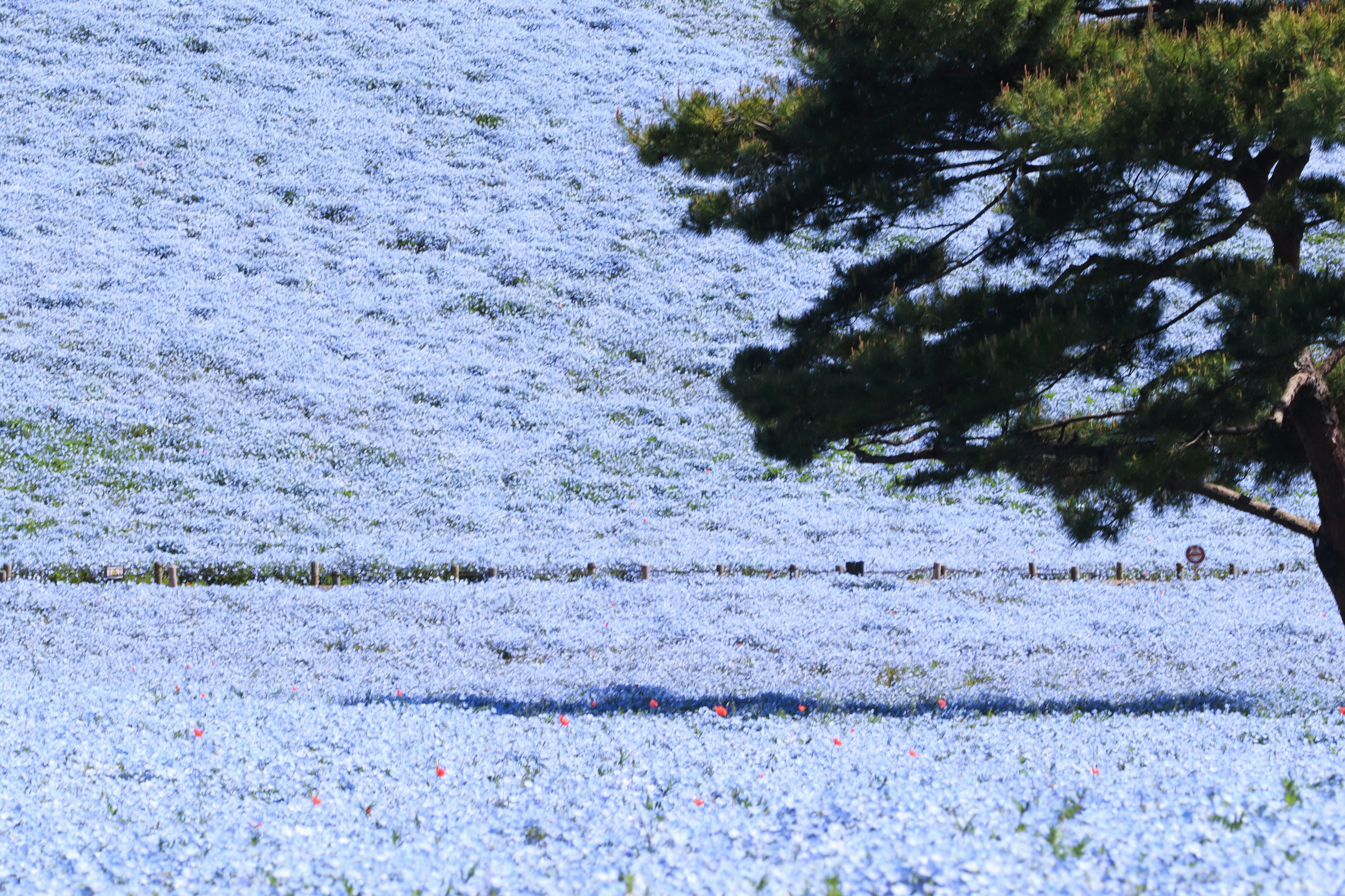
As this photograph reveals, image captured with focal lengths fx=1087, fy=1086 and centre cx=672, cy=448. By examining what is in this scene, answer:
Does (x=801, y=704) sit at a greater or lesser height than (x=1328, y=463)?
lesser

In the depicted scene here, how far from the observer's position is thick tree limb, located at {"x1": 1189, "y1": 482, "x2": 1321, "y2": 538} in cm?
1030

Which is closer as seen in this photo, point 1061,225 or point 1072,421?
point 1061,225

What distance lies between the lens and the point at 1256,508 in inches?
412

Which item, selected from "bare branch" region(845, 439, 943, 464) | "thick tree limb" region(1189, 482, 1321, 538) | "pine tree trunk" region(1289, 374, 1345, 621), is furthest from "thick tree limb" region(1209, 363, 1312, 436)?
"bare branch" region(845, 439, 943, 464)

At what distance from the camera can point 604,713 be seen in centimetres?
968

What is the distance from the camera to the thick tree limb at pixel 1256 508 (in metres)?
10.3

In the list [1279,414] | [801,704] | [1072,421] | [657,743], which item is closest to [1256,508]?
[1279,414]

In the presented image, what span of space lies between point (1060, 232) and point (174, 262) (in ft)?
91.5

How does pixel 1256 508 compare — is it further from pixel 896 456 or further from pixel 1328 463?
pixel 896 456

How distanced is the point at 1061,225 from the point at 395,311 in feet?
77.9

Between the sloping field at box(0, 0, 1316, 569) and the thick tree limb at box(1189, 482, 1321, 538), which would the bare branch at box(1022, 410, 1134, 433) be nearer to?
the thick tree limb at box(1189, 482, 1321, 538)

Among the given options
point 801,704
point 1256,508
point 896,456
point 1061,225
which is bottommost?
point 801,704

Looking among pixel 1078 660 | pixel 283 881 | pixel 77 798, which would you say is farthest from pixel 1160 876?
pixel 1078 660

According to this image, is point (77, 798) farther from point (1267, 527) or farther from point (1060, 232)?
point (1267, 527)
